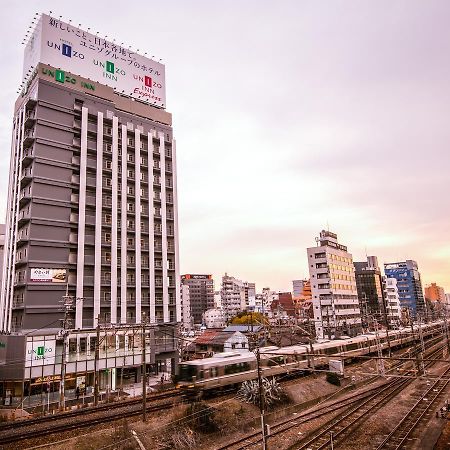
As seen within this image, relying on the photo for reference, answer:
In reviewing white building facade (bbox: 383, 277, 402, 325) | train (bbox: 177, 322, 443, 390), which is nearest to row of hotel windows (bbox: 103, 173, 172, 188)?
train (bbox: 177, 322, 443, 390)

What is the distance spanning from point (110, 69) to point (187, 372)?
4656 cm

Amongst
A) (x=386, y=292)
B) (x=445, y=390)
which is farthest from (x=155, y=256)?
(x=386, y=292)

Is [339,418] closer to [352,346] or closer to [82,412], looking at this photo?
[82,412]

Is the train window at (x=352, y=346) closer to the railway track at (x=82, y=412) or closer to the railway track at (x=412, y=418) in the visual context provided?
the railway track at (x=412, y=418)

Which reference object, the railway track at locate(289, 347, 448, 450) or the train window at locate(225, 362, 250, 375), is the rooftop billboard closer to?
the train window at locate(225, 362, 250, 375)

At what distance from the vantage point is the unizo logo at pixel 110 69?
182 ft

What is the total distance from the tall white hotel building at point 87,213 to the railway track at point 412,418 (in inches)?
1023

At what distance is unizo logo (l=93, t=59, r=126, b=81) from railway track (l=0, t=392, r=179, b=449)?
46424mm

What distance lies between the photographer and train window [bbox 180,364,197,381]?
1208 inches

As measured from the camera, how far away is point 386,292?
123 metres

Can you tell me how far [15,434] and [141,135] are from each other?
142 ft

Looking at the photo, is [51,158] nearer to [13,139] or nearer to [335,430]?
[13,139]

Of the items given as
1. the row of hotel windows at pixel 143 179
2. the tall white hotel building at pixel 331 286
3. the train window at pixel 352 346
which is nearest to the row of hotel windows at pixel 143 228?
the row of hotel windows at pixel 143 179

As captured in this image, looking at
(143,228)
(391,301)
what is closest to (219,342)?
(143,228)
